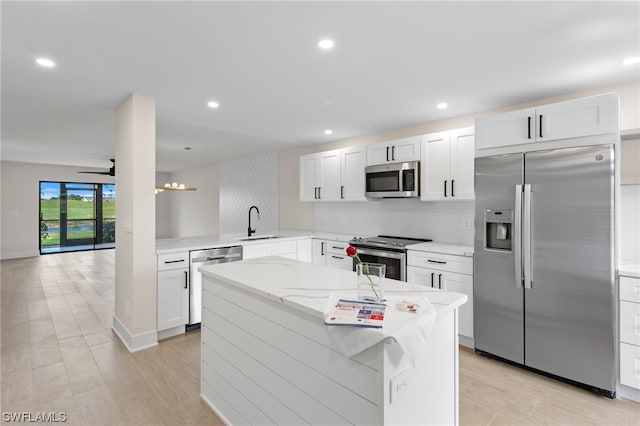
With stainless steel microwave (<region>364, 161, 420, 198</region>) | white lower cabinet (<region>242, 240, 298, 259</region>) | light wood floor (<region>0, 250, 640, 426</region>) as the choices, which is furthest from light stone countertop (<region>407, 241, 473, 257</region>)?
white lower cabinet (<region>242, 240, 298, 259</region>)

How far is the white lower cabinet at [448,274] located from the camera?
320 centimetres

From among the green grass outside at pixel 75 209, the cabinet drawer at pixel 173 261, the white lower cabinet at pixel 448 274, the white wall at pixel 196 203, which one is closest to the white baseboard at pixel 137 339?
the cabinet drawer at pixel 173 261

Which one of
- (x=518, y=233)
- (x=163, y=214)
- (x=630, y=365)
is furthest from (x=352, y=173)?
(x=163, y=214)

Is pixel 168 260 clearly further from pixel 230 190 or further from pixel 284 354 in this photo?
pixel 230 190

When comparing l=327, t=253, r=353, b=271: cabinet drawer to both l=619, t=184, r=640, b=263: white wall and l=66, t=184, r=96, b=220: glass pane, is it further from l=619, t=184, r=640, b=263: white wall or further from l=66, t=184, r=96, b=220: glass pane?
l=66, t=184, r=96, b=220: glass pane

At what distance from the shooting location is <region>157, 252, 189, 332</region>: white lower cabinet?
339cm

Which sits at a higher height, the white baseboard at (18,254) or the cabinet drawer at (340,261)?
the cabinet drawer at (340,261)

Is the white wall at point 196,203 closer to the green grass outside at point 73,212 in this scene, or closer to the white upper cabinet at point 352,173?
the green grass outside at point 73,212

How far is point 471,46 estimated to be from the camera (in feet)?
7.30

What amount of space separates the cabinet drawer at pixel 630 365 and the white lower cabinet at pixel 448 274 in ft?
3.55

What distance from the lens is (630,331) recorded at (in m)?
2.37

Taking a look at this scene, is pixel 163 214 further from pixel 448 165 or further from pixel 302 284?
pixel 302 284

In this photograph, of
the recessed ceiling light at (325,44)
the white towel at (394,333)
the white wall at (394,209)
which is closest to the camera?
the white towel at (394,333)

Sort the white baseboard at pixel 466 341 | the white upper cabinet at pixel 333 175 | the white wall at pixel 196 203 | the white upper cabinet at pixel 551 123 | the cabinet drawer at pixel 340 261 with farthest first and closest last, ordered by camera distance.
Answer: the white wall at pixel 196 203
the white upper cabinet at pixel 333 175
the cabinet drawer at pixel 340 261
the white baseboard at pixel 466 341
the white upper cabinet at pixel 551 123
